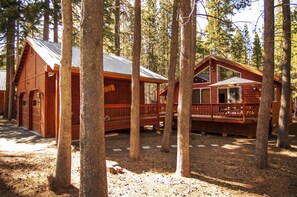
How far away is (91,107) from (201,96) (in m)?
14.1

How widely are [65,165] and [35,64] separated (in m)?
9.46

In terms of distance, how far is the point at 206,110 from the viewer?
1343cm

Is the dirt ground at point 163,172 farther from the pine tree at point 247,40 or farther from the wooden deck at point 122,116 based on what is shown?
the pine tree at point 247,40

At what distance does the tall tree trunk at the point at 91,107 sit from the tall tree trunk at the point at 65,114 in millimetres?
1570

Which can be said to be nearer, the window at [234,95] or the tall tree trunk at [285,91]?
the tall tree trunk at [285,91]

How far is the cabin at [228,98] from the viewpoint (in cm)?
1200

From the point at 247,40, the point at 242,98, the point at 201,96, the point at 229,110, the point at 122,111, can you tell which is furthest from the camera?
the point at 247,40

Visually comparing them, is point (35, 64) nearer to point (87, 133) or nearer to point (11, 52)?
point (11, 52)

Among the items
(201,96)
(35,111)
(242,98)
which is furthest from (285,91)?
(35,111)

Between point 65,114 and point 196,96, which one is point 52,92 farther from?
point 196,96

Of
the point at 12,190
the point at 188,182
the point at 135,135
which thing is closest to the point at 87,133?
the point at 12,190

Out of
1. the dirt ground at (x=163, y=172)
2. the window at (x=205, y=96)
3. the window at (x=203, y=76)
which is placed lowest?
the dirt ground at (x=163, y=172)

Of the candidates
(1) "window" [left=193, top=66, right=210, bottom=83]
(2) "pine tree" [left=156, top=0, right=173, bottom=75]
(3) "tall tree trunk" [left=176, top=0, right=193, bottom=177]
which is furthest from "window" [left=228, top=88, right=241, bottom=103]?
(2) "pine tree" [left=156, top=0, right=173, bottom=75]

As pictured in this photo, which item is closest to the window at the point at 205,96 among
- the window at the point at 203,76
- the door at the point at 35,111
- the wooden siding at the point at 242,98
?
the wooden siding at the point at 242,98
